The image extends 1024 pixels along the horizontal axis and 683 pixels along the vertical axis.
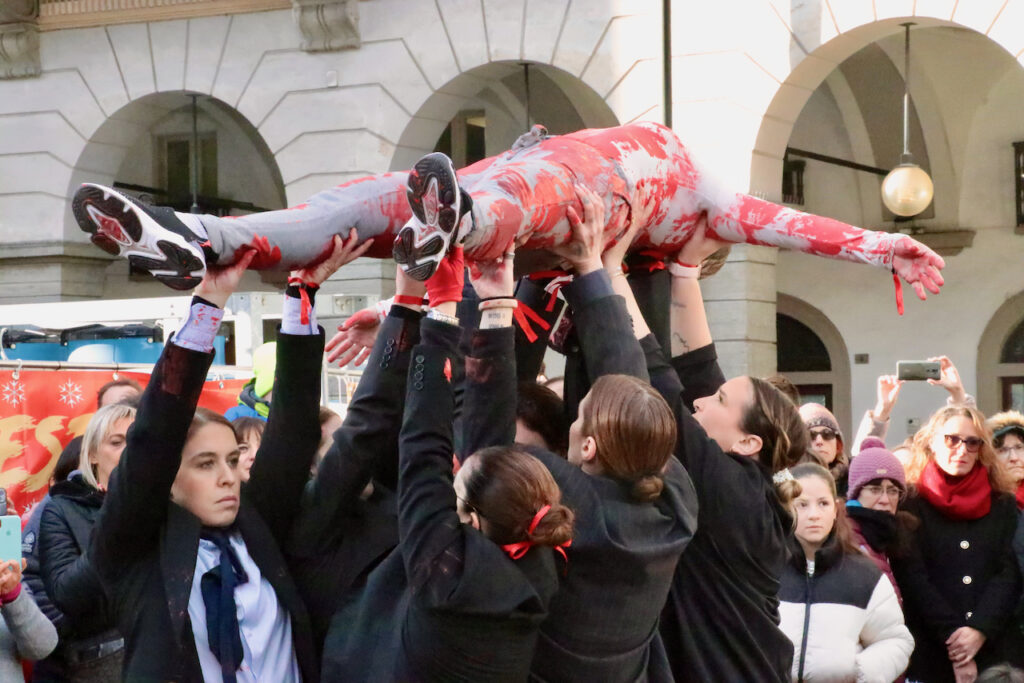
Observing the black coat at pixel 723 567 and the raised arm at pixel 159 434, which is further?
the black coat at pixel 723 567

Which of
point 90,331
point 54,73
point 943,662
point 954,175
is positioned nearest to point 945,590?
point 943,662

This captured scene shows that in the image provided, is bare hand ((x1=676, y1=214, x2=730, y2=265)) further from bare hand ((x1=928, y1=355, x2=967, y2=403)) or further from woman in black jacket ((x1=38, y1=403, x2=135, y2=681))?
bare hand ((x1=928, y1=355, x2=967, y2=403))

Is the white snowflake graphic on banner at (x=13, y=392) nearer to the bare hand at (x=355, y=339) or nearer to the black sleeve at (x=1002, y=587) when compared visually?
the bare hand at (x=355, y=339)

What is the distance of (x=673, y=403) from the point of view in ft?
10.7

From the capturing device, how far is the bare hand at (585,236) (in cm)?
323

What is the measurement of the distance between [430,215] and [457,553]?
66cm

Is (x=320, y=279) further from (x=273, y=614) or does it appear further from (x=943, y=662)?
(x=943, y=662)

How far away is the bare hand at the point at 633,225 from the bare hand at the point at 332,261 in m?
0.61

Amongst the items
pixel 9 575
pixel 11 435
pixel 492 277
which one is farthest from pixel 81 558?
pixel 11 435

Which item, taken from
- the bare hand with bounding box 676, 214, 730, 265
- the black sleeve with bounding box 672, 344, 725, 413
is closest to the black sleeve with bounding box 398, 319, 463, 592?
the black sleeve with bounding box 672, 344, 725, 413

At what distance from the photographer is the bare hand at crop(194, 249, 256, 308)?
2.86 meters

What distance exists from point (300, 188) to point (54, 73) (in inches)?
112

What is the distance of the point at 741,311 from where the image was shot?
11609mm

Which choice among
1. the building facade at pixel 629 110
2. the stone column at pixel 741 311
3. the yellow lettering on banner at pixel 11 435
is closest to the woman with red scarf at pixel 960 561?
the yellow lettering on banner at pixel 11 435
